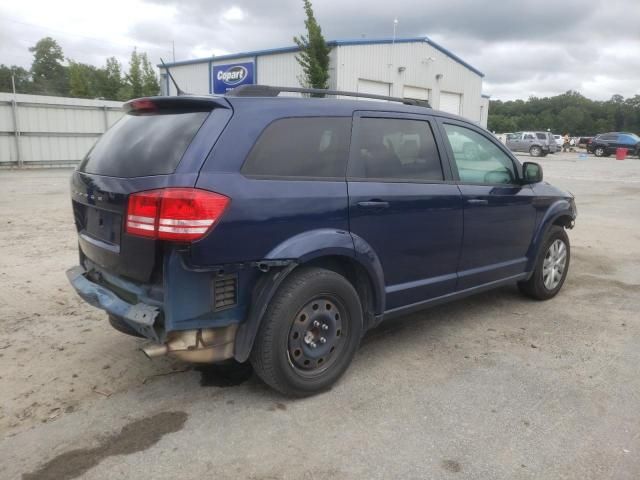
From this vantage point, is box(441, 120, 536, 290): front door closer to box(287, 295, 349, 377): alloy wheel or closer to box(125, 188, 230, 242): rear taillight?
box(287, 295, 349, 377): alloy wheel

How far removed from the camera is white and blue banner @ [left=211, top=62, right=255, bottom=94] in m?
27.8

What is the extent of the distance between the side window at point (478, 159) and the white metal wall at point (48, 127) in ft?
55.2

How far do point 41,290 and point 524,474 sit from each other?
181 inches

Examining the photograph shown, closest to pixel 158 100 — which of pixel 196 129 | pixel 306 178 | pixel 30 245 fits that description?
pixel 196 129

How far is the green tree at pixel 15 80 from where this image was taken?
81.6 metres

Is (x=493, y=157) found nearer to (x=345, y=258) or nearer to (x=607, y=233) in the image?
(x=345, y=258)

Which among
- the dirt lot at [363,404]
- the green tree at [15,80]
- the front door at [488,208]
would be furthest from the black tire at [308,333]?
the green tree at [15,80]

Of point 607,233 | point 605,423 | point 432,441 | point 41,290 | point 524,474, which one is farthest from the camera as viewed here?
point 607,233

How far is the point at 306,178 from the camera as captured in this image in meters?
3.18

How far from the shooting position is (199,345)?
9.49 ft

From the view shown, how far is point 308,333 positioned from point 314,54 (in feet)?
73.6

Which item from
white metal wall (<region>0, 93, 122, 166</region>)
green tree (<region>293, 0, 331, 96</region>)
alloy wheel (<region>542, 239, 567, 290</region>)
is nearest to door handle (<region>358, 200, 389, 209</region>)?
alloy wheel (<region>542, 239, 567, 290</region>)

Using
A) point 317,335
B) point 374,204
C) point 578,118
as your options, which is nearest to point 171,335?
point 317,335

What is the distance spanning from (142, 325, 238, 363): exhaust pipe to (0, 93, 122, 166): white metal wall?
17.7 m
